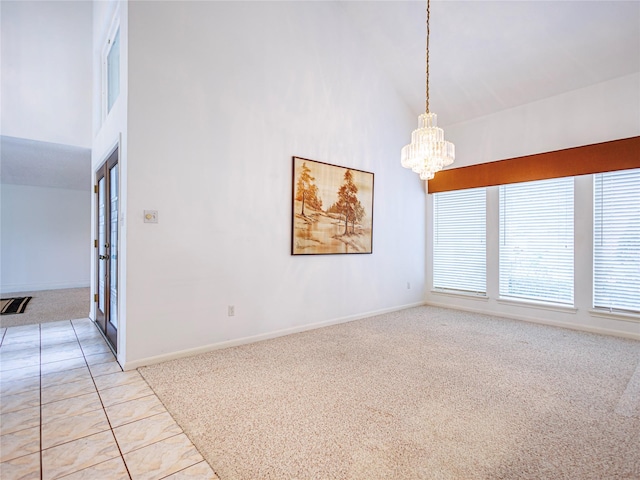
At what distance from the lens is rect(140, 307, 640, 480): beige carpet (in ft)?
5.62

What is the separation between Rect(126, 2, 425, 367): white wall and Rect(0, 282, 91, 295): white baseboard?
6591 millimetres

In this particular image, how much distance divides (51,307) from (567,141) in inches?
336

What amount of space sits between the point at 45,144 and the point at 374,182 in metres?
5.09

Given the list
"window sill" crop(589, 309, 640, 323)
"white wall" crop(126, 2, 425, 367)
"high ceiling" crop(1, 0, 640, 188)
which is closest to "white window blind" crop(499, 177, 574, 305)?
"window sill" crop(589, 309, 640, 323)

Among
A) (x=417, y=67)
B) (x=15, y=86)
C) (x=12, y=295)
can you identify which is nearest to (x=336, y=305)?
(x=417, y=67)

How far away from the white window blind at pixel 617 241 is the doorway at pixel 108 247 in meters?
5.84

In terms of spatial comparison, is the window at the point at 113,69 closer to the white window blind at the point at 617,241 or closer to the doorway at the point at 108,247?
the doorway at the point at 108,247

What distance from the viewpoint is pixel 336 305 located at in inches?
183

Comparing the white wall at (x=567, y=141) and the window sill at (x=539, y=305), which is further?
the window sill at (x=539, y=305)

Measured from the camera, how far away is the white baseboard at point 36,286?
7.17 meters

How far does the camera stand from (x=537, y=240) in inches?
187

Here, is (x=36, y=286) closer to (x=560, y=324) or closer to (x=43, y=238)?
(x=43, y=238)

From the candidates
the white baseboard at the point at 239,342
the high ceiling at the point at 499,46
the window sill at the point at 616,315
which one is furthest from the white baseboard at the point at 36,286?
the window sill at the point at 616,315

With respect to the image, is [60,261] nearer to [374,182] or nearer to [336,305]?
[336,305]
